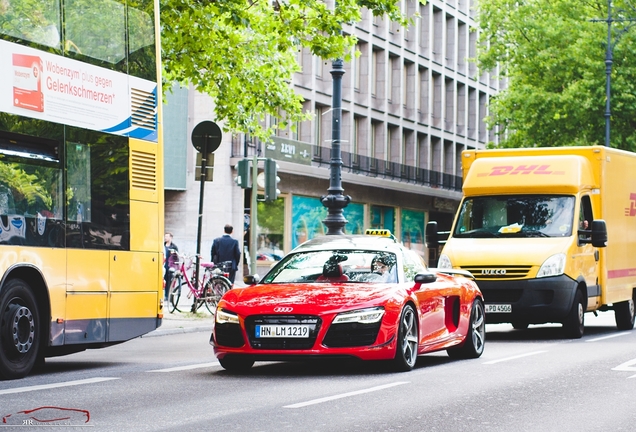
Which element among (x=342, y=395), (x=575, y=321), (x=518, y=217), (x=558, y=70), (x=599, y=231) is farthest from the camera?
(x=558, y=70)

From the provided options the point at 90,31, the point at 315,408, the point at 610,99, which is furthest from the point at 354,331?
the point at 610,99

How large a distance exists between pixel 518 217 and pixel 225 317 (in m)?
8.84

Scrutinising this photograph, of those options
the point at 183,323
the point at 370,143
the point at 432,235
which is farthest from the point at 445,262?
the point at 370,143

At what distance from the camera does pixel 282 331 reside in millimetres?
13359

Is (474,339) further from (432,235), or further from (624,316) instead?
(624,316)

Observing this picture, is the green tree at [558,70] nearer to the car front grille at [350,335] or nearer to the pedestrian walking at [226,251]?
the pedestrian walking at [226,251]

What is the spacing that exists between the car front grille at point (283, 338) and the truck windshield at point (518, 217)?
8.53 meters

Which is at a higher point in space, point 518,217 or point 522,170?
point 522,170

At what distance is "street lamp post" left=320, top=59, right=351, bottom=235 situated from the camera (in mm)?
27203

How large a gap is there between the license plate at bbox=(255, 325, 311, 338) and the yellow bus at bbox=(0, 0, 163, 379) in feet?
6.90

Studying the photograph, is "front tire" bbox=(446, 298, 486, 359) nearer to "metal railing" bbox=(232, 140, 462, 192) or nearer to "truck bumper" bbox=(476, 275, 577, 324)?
"truck bumper" bbox=(476, 275, 577, 324)

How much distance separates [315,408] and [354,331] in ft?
9.75

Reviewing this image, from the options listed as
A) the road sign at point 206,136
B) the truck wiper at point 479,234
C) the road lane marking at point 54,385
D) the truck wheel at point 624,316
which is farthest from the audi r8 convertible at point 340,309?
the road sign at point 206,136

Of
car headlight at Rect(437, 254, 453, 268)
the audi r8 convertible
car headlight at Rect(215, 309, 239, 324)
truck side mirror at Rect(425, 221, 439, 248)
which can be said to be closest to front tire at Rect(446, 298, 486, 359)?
the audi r8 convertible
